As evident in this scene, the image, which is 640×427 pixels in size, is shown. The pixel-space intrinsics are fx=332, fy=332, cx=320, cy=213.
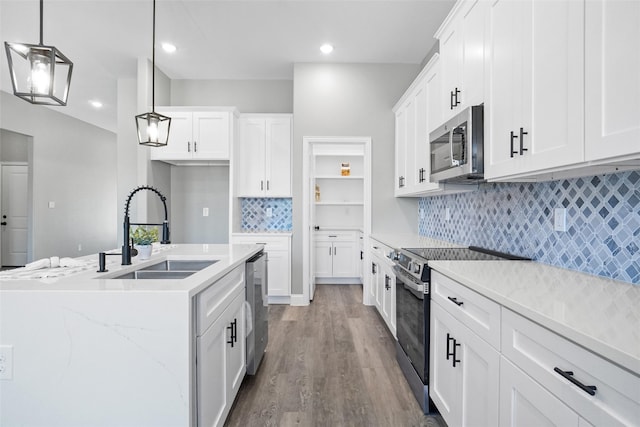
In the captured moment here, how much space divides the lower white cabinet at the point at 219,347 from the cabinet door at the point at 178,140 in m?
2.78

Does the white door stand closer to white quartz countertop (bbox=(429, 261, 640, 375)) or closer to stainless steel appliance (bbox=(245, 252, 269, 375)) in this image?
stainless steel appliance (bbox=(245, 252, 269, 375))

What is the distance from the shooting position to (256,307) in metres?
2.39

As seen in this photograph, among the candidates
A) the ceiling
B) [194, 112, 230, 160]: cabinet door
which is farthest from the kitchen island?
[194, 112, 230, 160]: cabinet door

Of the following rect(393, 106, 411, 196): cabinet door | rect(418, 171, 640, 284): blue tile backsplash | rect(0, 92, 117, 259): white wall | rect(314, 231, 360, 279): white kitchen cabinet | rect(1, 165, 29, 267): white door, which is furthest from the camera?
rect(1, 165, 29, 267): white door

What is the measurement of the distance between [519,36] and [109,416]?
7.70ft

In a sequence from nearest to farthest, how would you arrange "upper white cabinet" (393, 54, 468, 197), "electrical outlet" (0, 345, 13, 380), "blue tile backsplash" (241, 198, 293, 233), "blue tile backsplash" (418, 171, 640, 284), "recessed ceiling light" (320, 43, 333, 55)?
"electrical outlet" (0, 345, 13, 380)
"blue tile backsplash" (418, 171, 640, 284)
"upper white cabinet" (393, 54, 468, 197)
"recessed ceiling light" (320, 43, 333, 55)
"blue tile backsplash" (241, 198, 293, 233)

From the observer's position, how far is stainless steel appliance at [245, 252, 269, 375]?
7.44 feet

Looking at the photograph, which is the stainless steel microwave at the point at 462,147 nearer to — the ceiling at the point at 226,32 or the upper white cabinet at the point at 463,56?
the upper white cabinet at the point at 463,56

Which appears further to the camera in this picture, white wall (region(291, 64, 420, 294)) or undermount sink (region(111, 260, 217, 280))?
white wall (region(291, 64, 420, 294))

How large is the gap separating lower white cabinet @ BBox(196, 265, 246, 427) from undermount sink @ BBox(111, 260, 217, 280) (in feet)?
1.05

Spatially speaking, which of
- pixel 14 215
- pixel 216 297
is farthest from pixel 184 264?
pixel 14 215

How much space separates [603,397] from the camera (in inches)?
30.8

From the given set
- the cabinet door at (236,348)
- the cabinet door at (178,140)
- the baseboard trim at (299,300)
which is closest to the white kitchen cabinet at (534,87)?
the cabinet door at (236,348)

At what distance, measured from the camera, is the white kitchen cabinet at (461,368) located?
1283 millimetres
